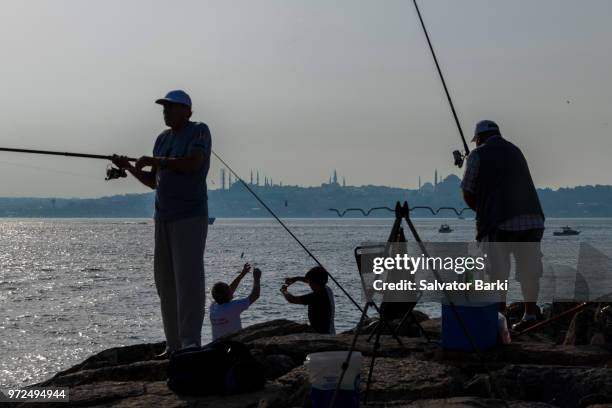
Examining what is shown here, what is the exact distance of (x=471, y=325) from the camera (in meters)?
5.75

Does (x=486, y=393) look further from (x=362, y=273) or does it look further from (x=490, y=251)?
(x=490, y=251)

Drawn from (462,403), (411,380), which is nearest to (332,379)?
(462,403)

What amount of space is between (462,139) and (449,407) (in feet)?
13.7

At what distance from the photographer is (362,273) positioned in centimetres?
616

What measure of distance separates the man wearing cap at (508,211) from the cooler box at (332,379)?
8.83ft

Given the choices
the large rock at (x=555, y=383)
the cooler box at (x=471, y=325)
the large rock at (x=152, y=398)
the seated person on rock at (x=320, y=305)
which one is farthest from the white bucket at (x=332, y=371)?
the seated person on rock at (x=320, y=305)

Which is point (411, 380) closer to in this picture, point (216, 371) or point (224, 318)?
point (216, 371)

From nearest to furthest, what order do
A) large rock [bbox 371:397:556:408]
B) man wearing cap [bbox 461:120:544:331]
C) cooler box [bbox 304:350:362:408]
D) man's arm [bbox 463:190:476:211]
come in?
cooler box [bbox 304:350:362:408] → large rock [bbox 371:397:556:408] → man wearing cap [bbox 461:120:544:331] → man's arm [bbox 463:190:476:211]

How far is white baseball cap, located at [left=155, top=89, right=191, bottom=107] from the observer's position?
6094mm

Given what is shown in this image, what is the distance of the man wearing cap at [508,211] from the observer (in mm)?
6902

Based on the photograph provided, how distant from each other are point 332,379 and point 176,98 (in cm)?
244

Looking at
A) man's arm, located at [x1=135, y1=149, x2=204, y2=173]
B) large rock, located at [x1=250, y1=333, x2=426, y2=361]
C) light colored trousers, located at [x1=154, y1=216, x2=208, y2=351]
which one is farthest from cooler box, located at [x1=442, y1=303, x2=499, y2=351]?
man's arm, located at [x1=135, y1=149, x2=204, y2=173]

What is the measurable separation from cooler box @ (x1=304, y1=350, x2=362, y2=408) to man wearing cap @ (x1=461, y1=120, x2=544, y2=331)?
2692mm

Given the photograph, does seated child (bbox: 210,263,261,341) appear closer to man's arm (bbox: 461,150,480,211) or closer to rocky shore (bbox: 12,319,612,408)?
rocky shore (bbox: 12,319,612,408)
